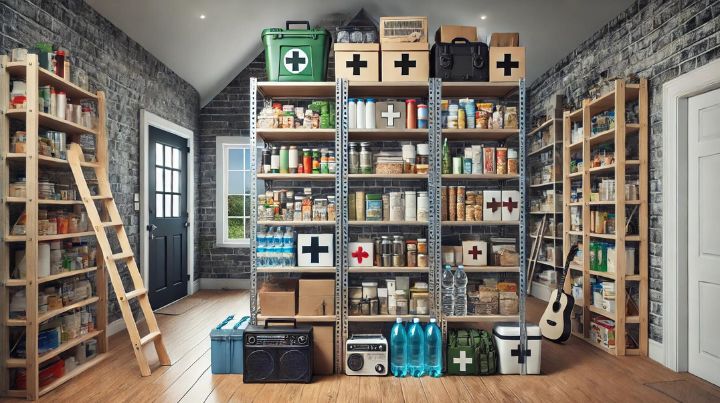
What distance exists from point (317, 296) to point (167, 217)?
3.17 metres

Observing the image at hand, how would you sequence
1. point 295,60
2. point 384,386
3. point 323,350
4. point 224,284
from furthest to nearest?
point 224,284
point 295,60
point 323,350
point 384,386

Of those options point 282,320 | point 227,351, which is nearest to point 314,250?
point 282,320

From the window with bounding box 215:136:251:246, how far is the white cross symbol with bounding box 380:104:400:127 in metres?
3.88

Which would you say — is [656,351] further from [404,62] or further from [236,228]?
[236,228]

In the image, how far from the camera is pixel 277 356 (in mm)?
3318

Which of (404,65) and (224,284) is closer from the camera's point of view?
(404,65)

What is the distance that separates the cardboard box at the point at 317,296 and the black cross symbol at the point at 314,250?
0.16m

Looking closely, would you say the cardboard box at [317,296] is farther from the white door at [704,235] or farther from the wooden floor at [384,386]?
the white door at [704,235]

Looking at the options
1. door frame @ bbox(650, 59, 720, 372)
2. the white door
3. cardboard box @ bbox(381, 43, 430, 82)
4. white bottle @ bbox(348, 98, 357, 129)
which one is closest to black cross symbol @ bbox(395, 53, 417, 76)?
cardboard box @ bbox(381, 43, 430, 82)

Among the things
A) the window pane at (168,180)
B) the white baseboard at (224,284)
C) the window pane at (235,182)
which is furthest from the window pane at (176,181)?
the white baseboard at (224,284)

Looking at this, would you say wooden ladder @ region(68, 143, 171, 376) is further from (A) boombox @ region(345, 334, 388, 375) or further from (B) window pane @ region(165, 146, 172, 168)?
(B) window pane @ region(165, 146, 172, 168)

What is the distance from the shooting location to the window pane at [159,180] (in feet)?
18.6

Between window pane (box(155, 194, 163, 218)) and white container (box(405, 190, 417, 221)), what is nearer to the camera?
white container (box(405, 190, 417, 221))

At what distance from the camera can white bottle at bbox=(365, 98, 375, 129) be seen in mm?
3564
